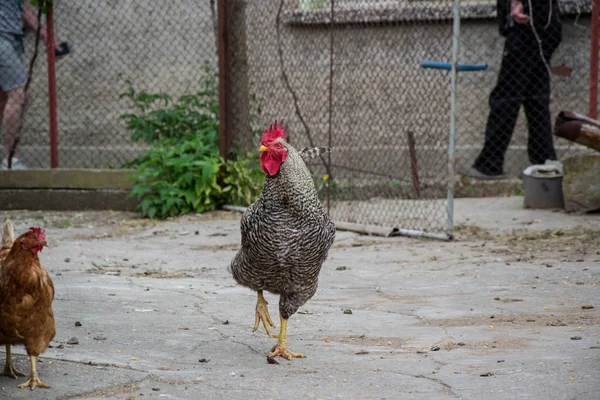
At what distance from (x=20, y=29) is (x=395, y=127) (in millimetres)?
4476

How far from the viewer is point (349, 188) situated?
9820mm

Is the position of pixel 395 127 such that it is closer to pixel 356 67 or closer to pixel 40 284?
pixel 356 67

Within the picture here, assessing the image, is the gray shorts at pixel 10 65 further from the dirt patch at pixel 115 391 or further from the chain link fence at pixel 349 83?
the dirt patch at pixel 115 391

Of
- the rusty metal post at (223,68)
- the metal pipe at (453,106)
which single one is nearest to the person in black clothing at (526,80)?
the metal pipe at (453,106)

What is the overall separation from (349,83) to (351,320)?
17.0 feet

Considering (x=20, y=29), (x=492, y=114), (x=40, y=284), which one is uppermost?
(x=20, y=29)

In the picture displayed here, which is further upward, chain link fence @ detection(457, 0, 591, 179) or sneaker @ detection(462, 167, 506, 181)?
chain link fence @ detection(457, 0, 591, 179)

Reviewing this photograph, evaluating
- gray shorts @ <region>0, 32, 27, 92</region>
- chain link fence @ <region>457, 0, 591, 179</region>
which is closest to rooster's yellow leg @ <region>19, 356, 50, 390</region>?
gray shorts @ <region>0, 32, 27, 92</region>

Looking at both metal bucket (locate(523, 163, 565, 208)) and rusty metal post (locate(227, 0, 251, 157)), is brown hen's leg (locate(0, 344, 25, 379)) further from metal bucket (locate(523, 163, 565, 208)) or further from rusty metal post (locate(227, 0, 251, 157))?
metal bucket (locate(523, 163, 565, 208))

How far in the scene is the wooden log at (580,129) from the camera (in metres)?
7.89

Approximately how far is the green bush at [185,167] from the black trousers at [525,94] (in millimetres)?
2804

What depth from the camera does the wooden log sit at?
25.9 ft

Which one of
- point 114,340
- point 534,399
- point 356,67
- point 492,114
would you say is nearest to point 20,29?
point 356,67

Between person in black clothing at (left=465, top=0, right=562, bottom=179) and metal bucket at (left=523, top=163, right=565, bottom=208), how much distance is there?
2.81 feet
